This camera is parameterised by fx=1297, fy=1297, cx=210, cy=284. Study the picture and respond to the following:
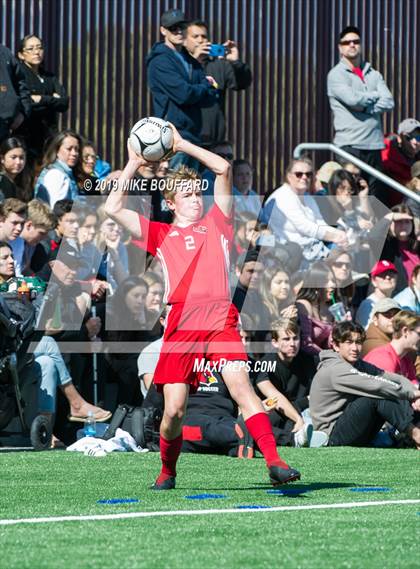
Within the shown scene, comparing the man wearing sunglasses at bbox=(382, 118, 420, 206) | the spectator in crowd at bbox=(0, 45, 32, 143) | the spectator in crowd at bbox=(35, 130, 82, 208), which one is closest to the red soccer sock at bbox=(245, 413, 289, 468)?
the spectator in crowd at bbox=(35, 130, 82, 208)

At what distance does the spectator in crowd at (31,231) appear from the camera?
1245 centimetres

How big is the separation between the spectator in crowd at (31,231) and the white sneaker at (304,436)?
301 cm

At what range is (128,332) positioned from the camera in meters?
12.6

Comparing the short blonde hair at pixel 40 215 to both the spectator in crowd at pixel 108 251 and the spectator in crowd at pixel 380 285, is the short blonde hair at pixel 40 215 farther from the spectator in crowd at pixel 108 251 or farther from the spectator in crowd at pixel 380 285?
the spectator in crowd at pixel 380 285

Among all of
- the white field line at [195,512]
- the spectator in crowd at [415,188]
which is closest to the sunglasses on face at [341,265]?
the spectator in crowd at [415,188]

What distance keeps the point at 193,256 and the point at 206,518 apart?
2104mm

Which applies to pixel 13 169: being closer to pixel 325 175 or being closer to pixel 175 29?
pixel 175 29

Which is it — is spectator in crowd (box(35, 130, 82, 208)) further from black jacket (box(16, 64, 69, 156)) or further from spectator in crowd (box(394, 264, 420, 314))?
spectator in crowd (box(394, 264, 420, 314))

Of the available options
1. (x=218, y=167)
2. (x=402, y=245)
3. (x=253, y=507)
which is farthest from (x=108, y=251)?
(x=253, y=507)

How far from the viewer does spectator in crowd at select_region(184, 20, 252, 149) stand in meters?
14.7

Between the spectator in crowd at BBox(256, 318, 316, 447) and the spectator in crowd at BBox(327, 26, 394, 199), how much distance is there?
4.43 metres

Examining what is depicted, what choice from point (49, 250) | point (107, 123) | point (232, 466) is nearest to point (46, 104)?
point (49, 250)

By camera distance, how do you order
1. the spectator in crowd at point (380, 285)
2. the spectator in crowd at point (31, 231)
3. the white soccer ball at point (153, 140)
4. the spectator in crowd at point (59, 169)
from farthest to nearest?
1. the spectator in crowd at point (380, 285)
2. the spectator in crowd at point (59, 169)
3. the spectator in crowd at point (31, 231)
4. the white soccer ball at point (153, 140)

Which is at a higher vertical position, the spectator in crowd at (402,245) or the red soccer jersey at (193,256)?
the red soccer jersey at (193,256)
